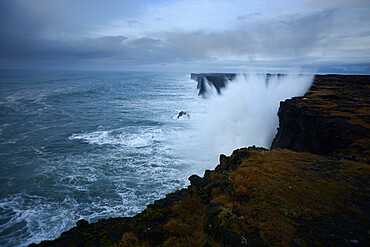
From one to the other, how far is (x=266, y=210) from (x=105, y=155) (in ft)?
64.6

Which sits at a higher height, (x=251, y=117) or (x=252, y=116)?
(x=252, y=116)

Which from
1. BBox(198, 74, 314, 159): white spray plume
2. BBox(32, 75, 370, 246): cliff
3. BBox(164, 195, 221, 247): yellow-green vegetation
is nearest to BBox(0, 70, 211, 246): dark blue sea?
BBox(198, 74, 314, 159): white spray plume

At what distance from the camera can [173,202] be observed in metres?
9.23

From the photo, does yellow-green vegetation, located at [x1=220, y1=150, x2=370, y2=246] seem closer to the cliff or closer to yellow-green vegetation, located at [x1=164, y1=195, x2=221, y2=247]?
the cliff

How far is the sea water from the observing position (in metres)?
13.1

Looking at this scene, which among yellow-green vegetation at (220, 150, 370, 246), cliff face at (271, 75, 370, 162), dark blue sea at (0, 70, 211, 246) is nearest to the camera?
yellow-green vegetation at (220, 150, 370, 246)

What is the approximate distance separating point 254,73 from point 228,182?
34353 mm

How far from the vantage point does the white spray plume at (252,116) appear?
24.4m

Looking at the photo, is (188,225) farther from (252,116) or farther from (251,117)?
(252,116)

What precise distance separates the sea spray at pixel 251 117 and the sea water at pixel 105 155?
0.13m

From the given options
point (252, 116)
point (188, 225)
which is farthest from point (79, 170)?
point (252, 116)

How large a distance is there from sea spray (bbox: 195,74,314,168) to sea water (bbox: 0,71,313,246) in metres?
0.13

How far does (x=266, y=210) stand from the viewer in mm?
6379

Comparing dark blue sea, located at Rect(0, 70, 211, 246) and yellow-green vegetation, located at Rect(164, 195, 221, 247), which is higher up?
yellow-green vegetation, located at Rect(164, 195, 221, 247)
